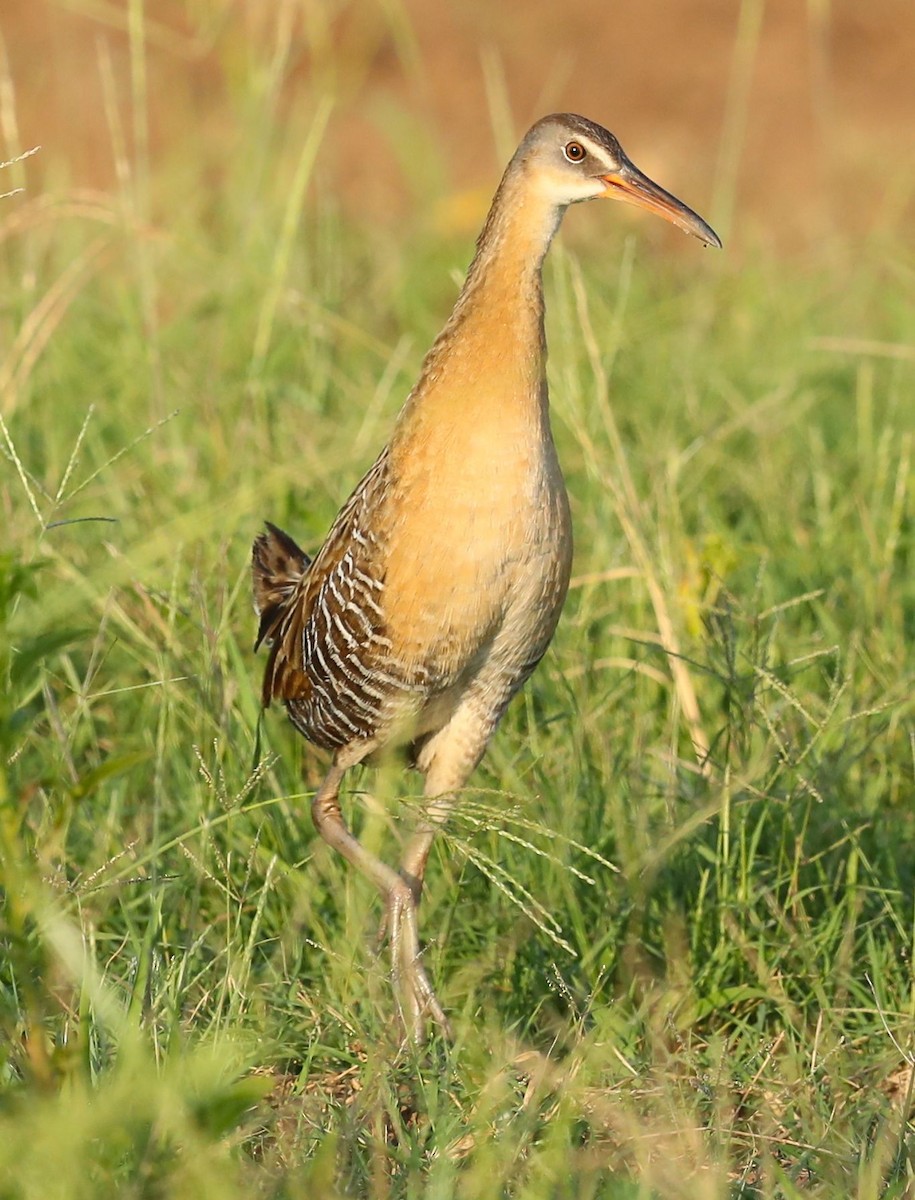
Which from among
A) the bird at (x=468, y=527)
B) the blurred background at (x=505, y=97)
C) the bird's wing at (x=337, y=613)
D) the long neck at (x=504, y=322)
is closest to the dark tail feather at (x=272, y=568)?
the bird's wing at (x=337, y=613)

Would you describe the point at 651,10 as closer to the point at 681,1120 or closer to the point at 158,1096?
the point at 681,1120

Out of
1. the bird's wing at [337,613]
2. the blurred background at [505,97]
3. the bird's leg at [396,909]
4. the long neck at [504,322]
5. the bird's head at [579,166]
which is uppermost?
the blurred background at [505,97]

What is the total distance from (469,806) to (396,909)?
84 centimetres

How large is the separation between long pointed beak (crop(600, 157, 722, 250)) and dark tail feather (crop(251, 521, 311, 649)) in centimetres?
117

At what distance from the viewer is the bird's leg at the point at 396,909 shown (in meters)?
3.44

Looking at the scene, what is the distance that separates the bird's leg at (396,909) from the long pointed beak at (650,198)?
1294 millimetres

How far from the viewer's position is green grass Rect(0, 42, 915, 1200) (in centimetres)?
281

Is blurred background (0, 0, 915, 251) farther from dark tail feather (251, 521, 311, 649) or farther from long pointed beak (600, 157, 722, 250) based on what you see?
long pointed beak (600, 157, 722, 250)

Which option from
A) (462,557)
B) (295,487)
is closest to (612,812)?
(462,557)

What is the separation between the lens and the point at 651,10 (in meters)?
10.6

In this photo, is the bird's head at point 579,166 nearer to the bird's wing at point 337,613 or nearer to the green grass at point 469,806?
the bird's wing at point 337,613

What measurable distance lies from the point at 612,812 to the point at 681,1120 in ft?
3.01

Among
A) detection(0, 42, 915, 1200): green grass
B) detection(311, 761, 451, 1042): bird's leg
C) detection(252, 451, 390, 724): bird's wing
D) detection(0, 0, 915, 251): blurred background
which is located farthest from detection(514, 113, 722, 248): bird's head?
detection(0, 0, 915, 251): blurred background

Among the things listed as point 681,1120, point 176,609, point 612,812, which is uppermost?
point 176,609
